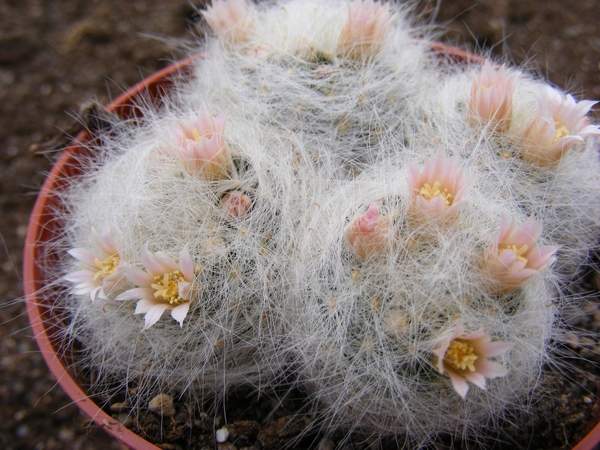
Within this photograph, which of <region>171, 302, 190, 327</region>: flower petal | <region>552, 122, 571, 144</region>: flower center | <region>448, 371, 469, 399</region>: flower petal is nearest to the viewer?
<region>448, 371, 469, 399</region>: flower petal

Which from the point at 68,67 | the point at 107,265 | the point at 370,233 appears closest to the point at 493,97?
the point at 370,233

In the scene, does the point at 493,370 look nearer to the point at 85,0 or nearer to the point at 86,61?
the point at 86,61

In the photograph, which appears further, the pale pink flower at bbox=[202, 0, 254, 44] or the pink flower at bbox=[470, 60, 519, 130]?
the pale pink flower at bbox=[202, 0, 254, 44]

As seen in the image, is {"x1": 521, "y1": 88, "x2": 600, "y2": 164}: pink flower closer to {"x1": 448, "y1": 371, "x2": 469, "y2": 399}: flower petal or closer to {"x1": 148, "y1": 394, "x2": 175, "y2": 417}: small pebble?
{"x1": 448, "y1": 371, "x2": 469, "y2": 399}: flower petal

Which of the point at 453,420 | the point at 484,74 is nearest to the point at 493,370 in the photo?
the point at 453,420

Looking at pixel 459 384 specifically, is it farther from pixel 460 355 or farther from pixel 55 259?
pixel 55 259

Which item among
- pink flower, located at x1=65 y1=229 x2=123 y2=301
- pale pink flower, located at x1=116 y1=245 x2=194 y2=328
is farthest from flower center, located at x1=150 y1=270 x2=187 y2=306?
pink flower, located at x1=65 y1=229 x2=123 y2=301
